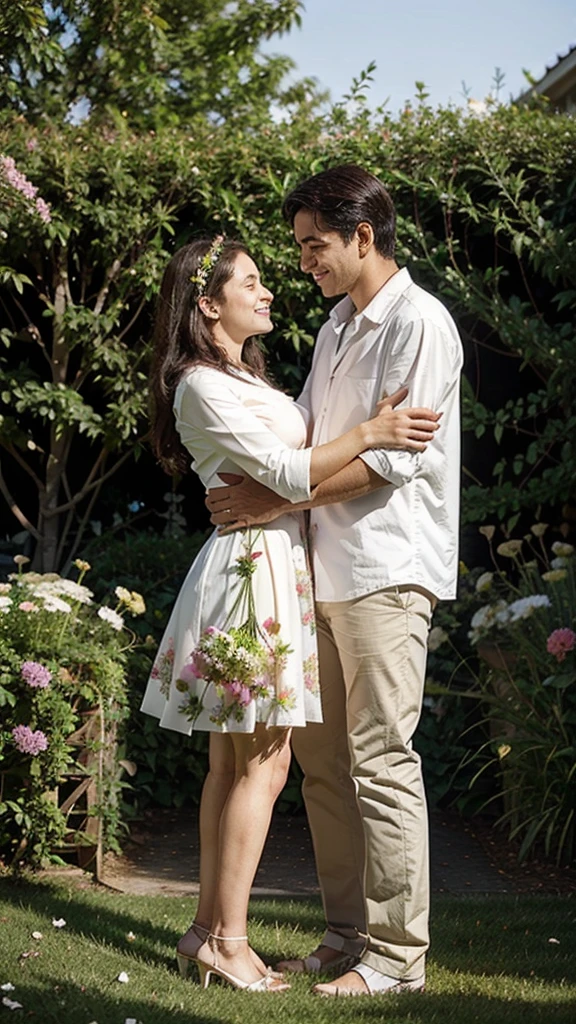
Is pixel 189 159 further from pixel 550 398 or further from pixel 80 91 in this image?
pixel 80 91

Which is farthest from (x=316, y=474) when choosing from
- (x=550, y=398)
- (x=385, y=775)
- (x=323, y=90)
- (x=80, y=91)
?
(x=323, y=90)

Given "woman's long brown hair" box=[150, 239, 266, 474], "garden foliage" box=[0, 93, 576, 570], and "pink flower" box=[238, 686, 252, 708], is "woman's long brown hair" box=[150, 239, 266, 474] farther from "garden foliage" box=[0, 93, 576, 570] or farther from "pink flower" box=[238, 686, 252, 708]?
"garden foliage" box=[0, 93, 576, 570]

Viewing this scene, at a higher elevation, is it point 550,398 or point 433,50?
point 433,50

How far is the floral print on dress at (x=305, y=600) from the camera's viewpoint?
9.82 feet

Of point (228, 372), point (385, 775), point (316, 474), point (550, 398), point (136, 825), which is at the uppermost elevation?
point (550, 398)

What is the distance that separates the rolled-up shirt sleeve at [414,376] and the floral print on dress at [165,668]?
703 mm

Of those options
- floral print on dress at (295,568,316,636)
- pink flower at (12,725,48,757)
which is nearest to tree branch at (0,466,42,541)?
pink flower at (12,725,48,757)

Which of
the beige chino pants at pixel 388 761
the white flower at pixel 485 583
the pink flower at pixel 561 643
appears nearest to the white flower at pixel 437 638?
the white flower at pixel 485 583

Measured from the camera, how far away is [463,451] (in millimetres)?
6117

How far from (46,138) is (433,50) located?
1.94m

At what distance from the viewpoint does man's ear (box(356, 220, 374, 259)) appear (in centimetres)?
297

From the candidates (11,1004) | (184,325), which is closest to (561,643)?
(184,325)

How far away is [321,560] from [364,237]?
77cm

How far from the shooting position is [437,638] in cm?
513
